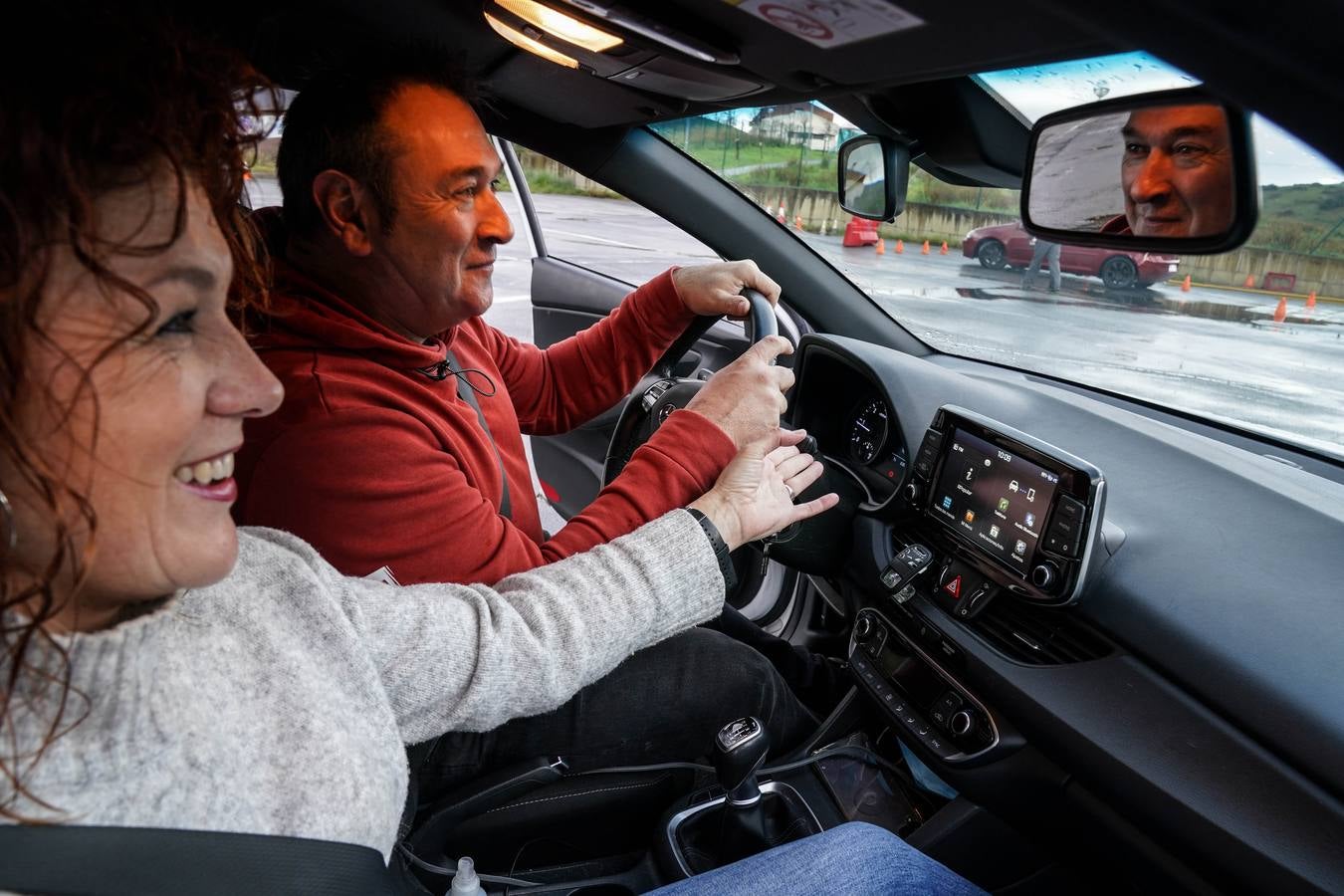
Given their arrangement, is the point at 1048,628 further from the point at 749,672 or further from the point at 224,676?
the point at 224,676

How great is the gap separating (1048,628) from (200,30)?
4.69 ft

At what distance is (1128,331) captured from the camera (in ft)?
7.95

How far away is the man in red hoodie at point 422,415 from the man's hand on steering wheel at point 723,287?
270mm

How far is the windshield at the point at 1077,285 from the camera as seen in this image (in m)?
1.70

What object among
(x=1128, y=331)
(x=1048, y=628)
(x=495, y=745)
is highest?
(x=1128, y=331)

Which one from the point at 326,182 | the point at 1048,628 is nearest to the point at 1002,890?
the point at 1048,628

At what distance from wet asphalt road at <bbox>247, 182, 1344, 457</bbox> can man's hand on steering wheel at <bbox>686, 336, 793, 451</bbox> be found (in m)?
0.71

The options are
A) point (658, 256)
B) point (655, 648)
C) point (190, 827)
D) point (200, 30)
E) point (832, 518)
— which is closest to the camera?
point (190, 827)

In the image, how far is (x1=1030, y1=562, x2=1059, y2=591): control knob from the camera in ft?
4.66

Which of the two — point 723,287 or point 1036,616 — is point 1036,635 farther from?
point 723,287

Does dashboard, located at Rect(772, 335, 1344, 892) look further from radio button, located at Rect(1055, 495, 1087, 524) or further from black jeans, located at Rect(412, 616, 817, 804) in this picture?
black jeans, located at Rect(412, 616, 817, 804)

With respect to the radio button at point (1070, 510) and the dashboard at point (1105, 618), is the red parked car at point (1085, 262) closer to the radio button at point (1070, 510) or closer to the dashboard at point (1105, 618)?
the dashboard at point (1105, 618)

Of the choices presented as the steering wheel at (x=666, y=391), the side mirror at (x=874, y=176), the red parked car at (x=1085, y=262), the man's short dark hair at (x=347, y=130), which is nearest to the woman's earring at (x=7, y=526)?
the man's short dark hair at (x=347, y=130)

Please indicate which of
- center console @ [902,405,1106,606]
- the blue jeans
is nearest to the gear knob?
the blue jeans
